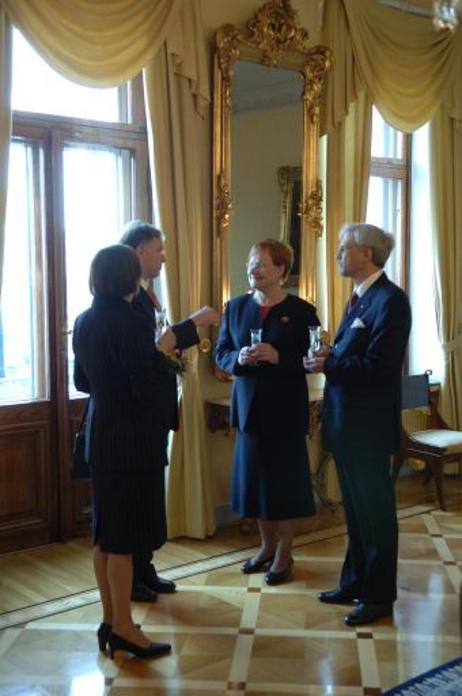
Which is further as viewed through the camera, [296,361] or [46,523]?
[46,523]

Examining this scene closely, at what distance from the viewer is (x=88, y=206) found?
13.9ft

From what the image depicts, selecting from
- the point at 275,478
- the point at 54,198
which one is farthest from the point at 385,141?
the point at 275,478

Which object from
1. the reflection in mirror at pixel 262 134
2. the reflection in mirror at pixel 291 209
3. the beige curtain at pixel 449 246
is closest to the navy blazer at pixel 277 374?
the reflection in mirror at pixel 262 134

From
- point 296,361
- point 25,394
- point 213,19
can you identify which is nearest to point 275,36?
point 213,19

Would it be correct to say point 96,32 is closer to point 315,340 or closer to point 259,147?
point 259,147

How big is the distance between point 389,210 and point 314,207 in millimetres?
1206

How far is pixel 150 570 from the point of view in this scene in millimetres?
3523

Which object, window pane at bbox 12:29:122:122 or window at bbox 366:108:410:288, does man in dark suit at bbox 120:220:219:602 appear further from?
window at bbox 366:108:410:288

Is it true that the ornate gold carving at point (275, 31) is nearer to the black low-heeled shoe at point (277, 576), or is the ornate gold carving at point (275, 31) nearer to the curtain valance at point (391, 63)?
the curtain valance at point (391, 63)

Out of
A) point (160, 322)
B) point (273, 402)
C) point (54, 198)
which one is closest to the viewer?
point (160, 322)

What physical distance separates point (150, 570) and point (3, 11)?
8.35 ft

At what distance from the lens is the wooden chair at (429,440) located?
4.88 meters

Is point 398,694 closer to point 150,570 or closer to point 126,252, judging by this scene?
point 150,570

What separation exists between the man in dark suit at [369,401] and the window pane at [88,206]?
1.55 meters
